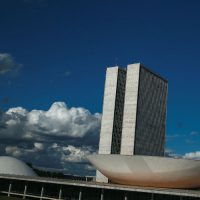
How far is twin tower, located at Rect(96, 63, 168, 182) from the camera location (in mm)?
87312

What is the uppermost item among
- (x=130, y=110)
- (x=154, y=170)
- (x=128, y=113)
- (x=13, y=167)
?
(x=130, y=110)

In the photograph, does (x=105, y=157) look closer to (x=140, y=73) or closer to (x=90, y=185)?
(x=90, y=185)

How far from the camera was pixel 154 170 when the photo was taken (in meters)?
52.3

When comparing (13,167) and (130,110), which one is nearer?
(13,167)

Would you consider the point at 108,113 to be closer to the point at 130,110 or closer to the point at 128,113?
the point at 128,113

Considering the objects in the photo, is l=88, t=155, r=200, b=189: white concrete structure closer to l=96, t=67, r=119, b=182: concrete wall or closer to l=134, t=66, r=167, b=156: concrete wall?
l=134, t=66, r=167, b=156: concrete wall

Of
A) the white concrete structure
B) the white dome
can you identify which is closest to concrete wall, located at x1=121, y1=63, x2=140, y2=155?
the white dome

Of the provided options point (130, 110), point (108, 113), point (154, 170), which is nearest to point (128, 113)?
point (130, 110)

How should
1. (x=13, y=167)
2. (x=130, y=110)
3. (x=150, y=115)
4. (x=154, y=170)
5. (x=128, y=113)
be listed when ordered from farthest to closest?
(x=150, y=115), (x=128, y=113), (x=130, y=110), (x=13, y=167), (x=154, y=170)

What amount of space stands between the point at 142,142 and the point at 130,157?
37.0 metres

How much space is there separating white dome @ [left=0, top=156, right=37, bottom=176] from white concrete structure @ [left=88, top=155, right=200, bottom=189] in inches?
1095

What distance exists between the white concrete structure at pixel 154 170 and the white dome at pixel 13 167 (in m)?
27.8

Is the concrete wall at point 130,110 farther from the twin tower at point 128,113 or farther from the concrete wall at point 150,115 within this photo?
the concrete wall at point 150,115

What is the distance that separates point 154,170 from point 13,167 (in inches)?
1500
